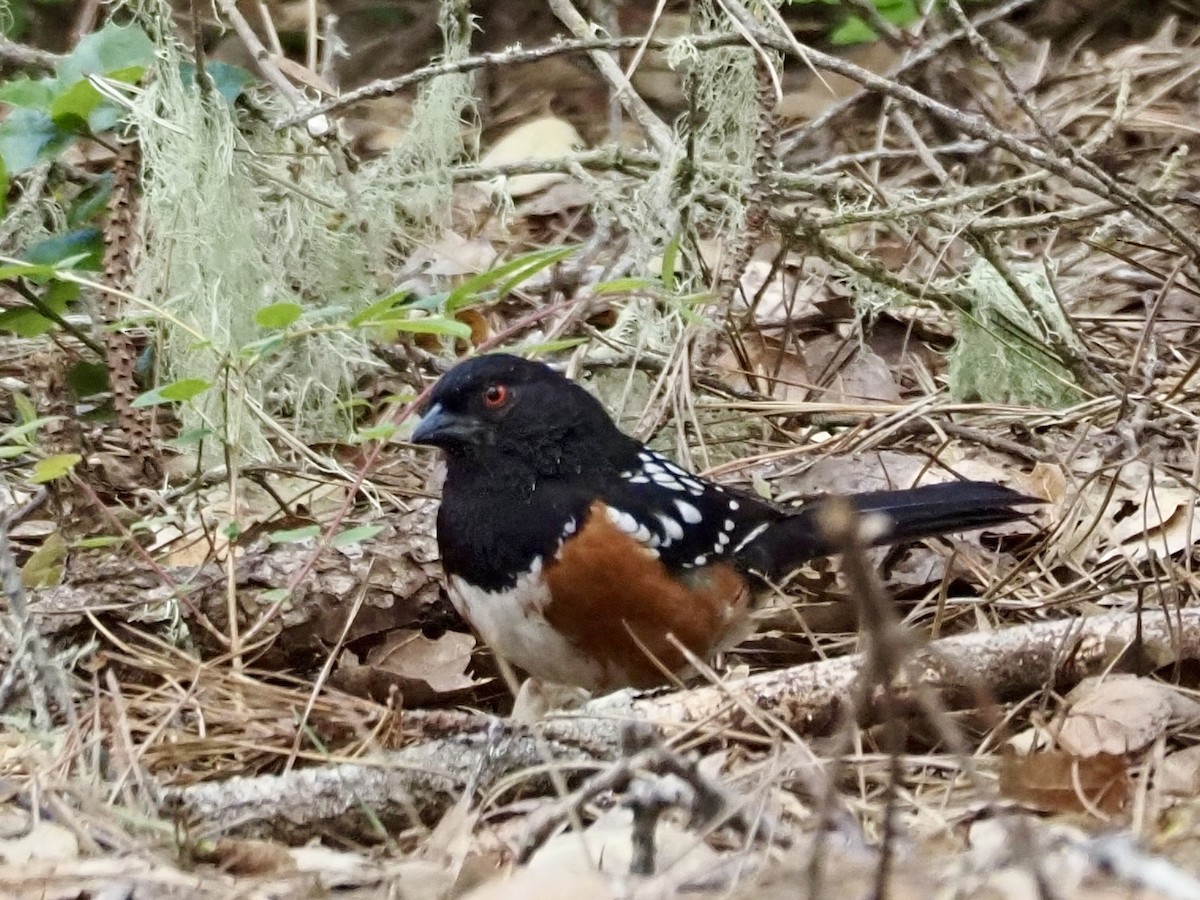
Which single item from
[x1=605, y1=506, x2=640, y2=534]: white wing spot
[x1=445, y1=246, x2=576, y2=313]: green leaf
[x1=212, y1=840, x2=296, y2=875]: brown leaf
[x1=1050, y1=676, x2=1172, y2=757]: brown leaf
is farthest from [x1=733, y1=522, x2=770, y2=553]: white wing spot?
[x1=212, y1=840, x2=296, y2=875]: brown leaf

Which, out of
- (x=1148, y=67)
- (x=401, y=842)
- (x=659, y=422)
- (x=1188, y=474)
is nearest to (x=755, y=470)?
(x=659, y=422)

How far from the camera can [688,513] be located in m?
2.07

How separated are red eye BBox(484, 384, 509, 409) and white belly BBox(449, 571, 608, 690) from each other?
270 mm

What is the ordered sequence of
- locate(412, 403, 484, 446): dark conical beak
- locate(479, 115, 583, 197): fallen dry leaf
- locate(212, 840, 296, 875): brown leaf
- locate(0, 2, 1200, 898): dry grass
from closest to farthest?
locate(0, 2, 1200, 898): dry grass < locate(212, 840, 296, 875): brown leaf < locate(412, 403, 484, 446): dark conical beak < locate(479, 115, 583, 197): fallen dry leaf

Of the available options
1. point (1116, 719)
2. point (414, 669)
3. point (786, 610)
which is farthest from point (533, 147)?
point (1116, 719)

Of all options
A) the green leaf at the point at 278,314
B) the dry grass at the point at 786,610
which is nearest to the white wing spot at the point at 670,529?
the dry grass at the point at 786,610

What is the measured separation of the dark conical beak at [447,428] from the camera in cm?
200

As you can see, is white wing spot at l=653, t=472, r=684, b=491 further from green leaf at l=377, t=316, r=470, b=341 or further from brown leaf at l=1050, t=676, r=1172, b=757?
brown leaf at l=1050, t=676, r=1172, b=757

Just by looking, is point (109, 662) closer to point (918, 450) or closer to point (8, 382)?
point (8, 382)

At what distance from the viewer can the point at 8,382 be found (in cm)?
269

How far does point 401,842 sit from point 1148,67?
3508mm

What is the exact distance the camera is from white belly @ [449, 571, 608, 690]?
1.89 metres

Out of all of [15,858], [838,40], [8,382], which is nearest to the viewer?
[15,858]

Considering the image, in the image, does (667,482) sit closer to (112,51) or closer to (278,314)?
(278,314)
